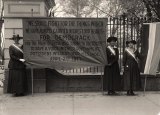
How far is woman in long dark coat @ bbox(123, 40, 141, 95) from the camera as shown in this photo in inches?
496

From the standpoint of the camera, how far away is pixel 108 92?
12727mm

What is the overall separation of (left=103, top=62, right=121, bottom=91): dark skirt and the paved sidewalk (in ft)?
1.15

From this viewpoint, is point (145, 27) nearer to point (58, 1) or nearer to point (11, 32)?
point (11, 32)

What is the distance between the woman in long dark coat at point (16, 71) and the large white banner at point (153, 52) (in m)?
3.82

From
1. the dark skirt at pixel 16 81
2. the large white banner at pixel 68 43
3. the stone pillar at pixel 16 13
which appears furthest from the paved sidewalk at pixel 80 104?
the stone pillar at pixel 16 13

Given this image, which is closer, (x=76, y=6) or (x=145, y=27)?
(x=145, y=27)

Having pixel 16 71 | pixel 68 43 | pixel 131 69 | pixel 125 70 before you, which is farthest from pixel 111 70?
pixel 16 71

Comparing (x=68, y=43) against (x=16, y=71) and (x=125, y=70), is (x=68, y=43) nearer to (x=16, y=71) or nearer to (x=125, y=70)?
(x=16, y=71)

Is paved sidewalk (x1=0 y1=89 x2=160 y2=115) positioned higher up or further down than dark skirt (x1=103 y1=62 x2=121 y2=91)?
further down

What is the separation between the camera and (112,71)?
12703 mm

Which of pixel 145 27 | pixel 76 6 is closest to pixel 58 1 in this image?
pixel 76 6

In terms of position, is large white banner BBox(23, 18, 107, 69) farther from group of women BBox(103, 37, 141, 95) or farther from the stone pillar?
the stone pillar

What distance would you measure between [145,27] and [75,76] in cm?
276

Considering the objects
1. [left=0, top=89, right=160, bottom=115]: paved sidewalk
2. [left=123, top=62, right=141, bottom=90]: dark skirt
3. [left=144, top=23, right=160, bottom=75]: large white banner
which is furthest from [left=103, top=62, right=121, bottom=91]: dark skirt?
[left=144, top=23, right=160, bottom=75]: large white banner
